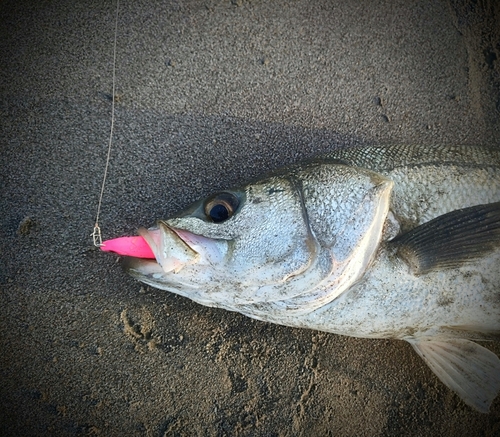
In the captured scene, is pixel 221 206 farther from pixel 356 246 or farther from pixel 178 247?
pixel 356 246

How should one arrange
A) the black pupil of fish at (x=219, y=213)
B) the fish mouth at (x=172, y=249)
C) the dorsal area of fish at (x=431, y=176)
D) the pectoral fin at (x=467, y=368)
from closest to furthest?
the fish mouth at (x=172, y=249) → the black pupil of fish at (x=219, y=213) → the dorsal area of fish at (x=431, y=176) → the pectoral fin at (x=467, y=368)

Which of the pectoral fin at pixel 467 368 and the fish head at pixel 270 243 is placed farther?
the pectoral fin at pixel 467 368

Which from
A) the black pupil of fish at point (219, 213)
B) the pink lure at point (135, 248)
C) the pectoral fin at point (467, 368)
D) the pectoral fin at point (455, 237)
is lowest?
the pectoral fin at point (467, 368)

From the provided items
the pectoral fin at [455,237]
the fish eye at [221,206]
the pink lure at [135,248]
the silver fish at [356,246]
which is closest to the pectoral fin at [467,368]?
the silver fish at [356,246]

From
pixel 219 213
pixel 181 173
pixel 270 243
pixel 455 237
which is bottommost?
pixel 455 237

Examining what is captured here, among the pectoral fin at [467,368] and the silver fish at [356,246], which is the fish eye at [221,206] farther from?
the pectoral fin at [467,368]

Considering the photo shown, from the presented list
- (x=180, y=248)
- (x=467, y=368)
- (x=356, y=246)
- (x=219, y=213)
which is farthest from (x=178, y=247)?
(x=467, y=368)

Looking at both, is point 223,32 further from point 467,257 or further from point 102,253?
point 467,257

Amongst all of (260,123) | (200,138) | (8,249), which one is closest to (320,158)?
(260,123)
